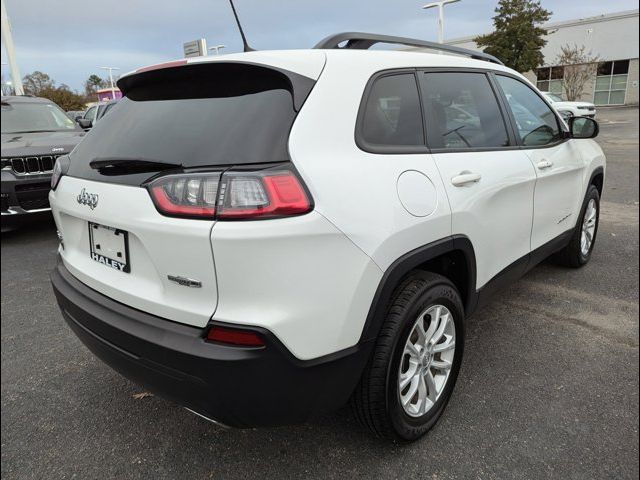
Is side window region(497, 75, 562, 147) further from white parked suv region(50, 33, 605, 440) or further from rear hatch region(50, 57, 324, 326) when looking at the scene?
rear hatch region(50, 57, 324, 326)

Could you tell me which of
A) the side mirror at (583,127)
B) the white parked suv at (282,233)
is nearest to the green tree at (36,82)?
the white parked suv at (282,233)

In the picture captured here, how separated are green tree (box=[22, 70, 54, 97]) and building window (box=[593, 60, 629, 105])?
14073 mm

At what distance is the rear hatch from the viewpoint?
1623 millimetres

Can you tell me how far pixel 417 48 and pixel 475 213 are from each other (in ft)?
3.19

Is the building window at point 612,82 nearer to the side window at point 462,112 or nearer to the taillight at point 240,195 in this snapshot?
the side window at point 462,112

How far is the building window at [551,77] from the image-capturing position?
→ 385 inches

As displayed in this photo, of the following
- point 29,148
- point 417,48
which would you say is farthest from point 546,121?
point 29,148

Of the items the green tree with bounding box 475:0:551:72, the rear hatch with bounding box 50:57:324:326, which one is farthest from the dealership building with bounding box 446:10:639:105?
the rear hatch with bounding box 50:57:324:326

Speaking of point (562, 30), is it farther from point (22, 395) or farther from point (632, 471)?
point (22, 395)

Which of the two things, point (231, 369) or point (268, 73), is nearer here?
point (231, 369)

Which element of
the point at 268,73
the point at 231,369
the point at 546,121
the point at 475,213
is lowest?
the point at 231,369

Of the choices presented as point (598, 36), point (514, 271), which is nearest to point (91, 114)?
point (514, 271)

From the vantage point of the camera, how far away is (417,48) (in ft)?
8.50

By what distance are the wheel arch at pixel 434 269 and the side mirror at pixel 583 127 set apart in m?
1.93
